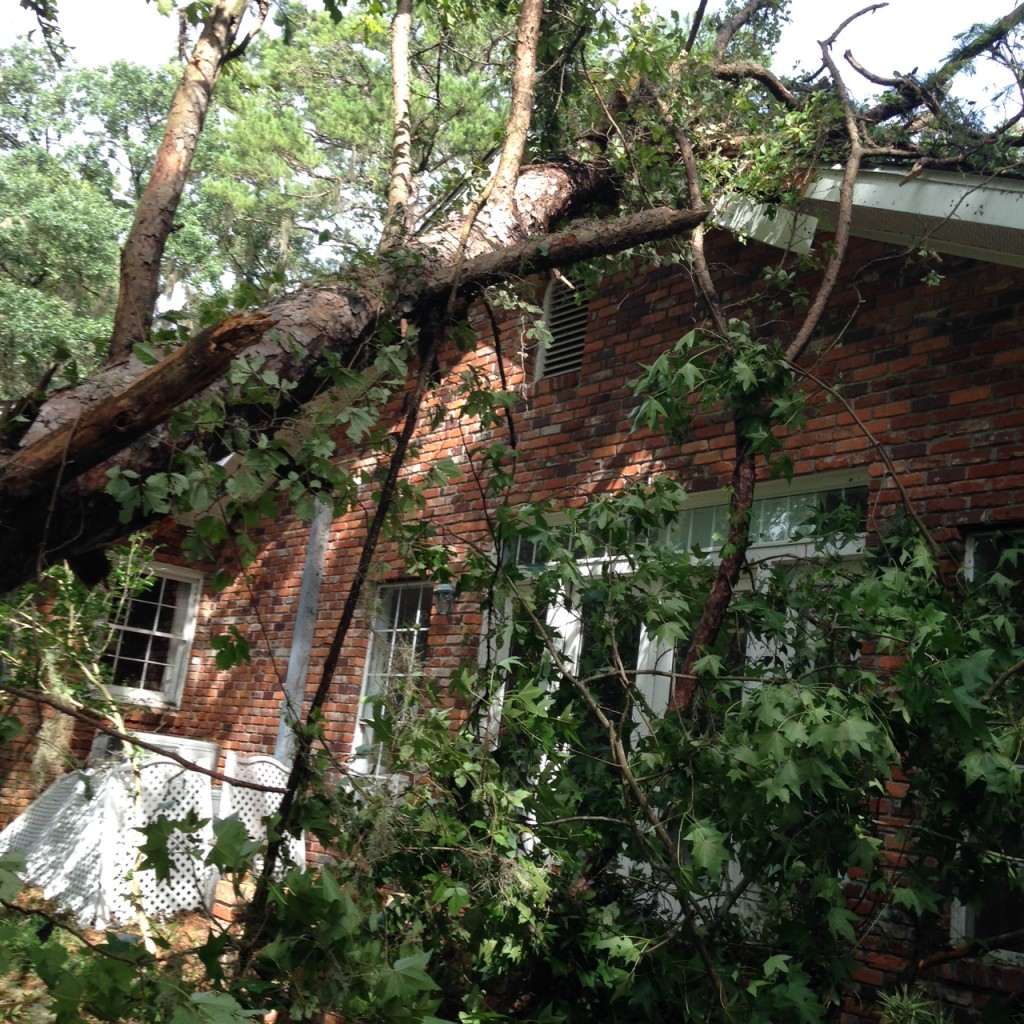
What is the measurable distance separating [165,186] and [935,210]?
354 cm

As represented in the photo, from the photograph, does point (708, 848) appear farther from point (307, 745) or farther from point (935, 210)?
point (935, 210)

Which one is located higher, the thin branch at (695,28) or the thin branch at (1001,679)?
the thin branch at (695,28)

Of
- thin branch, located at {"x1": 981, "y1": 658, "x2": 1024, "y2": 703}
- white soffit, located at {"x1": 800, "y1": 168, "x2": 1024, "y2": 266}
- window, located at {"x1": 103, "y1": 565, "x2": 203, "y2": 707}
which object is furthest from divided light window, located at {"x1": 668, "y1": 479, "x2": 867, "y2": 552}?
window, located at {"x1": 103, "y1": 565, "x2": 203, "y2": 707}

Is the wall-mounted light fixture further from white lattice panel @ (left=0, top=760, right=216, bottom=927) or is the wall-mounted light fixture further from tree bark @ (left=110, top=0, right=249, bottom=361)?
tree bark @ (left=110, top=0, right=249, bottom=361)

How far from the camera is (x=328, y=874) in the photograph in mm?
2955

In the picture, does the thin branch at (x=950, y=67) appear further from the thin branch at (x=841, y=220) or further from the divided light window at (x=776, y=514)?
the divided light window at (x=776, y=514)

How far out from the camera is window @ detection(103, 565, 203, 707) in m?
11.1

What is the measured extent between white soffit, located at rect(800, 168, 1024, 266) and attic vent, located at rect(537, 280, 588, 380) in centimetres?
219

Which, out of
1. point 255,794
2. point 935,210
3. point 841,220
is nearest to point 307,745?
point 841,220

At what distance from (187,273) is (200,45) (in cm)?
2076

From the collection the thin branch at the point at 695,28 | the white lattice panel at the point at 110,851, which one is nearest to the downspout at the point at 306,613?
the white lattice panel at the point at 110,851

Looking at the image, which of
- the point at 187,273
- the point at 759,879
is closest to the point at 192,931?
the point at 759,879

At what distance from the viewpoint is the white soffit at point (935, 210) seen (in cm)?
483

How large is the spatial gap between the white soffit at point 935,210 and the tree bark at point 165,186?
312 cm
